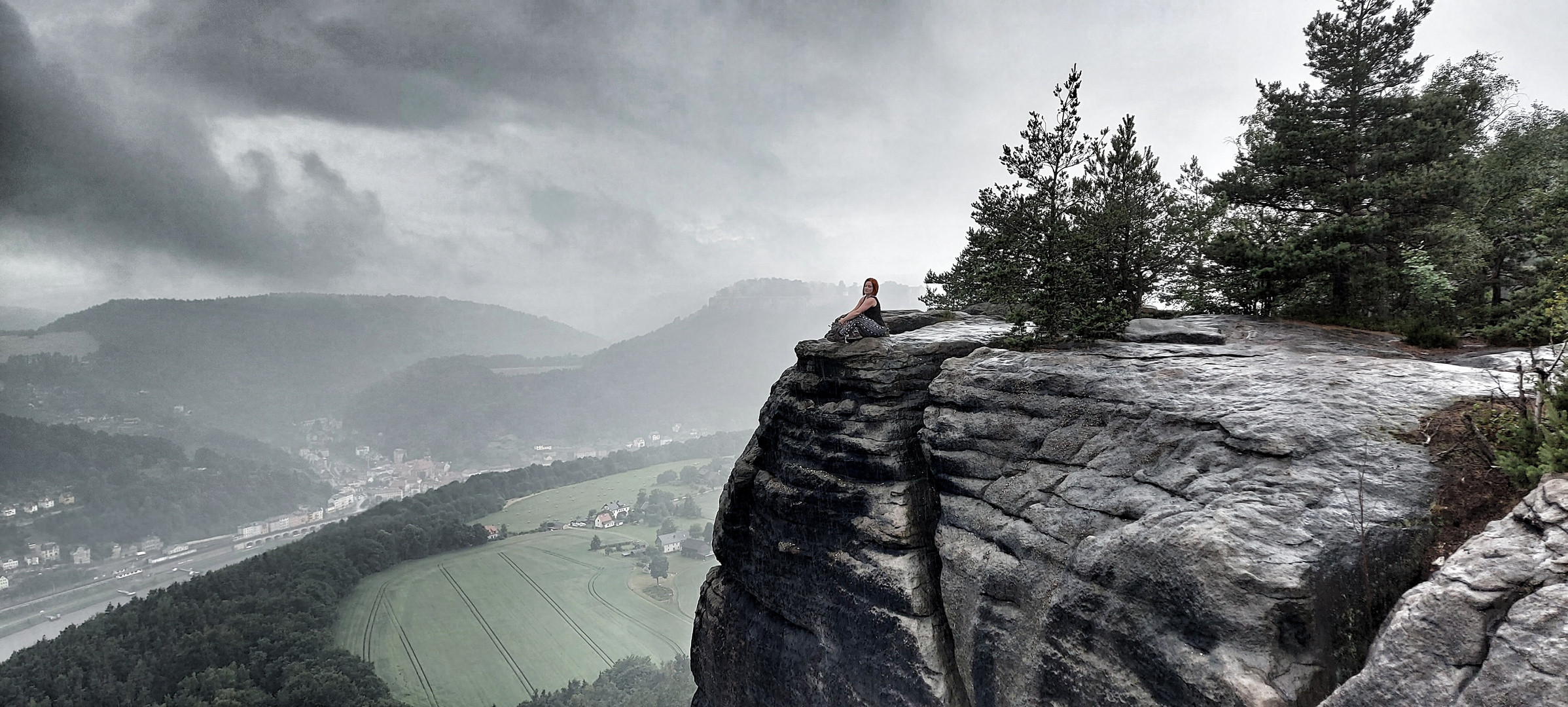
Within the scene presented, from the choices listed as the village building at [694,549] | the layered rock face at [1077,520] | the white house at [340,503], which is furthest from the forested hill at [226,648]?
the white house at [340,503]

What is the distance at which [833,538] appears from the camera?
1081 centimetres

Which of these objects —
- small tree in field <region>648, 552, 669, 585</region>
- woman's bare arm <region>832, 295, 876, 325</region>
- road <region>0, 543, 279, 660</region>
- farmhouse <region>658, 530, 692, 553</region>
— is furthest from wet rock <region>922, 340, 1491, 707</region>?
road <region>0, 543, 279, 660</region>

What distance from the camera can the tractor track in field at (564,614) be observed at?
6112cm

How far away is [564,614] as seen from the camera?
66.2 m

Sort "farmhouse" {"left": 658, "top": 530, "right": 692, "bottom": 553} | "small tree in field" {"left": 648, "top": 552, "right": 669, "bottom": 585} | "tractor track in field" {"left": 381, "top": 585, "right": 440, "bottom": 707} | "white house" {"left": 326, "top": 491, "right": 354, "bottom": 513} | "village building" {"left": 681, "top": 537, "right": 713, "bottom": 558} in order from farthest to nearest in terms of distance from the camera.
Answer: "white house" {"left": 326, "top": 491, "right": 354, "bottom": 513} < "farmhouse" {"left": 658, "top": 530, "right": 692, "bottom": 553} < "village building" {"left": 681, "top": 537, "right": 713, "bottom": 558} < "small tree in field" {"left": 648, "top": 552, "right": 669, "bottom": 585} < "tractor track in field" {"left": 381, "top": 585, "right": 440, "bottom": 707}

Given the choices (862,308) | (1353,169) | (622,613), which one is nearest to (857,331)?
(862,308)

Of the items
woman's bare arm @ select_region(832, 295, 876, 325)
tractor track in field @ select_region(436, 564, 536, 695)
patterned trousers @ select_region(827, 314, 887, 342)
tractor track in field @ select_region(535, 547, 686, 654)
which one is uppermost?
woman's bare arm @ select_region(832, 295, 876, 325)

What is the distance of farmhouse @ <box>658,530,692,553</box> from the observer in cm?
8844

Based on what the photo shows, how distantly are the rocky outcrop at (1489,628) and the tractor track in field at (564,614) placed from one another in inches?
2681

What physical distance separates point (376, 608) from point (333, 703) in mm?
27911

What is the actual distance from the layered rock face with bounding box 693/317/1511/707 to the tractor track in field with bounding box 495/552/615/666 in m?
57.5

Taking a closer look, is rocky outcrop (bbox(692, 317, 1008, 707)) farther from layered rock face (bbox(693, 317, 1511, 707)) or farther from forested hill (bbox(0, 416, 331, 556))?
forested hill (bbox(0, 416, 331, 556))

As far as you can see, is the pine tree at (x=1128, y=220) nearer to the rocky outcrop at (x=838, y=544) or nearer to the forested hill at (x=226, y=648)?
the rocky outcrop at (x=838, y=544)

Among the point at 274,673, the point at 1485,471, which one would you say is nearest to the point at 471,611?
the point at 274,673
